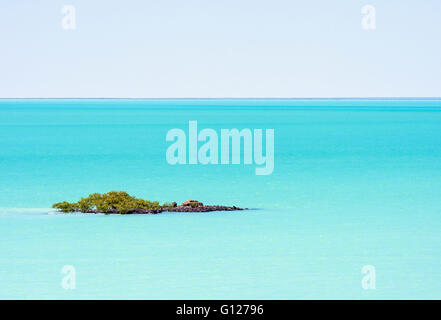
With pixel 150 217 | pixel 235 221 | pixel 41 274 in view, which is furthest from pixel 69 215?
pixel 41 274

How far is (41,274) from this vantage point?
50.4 feet

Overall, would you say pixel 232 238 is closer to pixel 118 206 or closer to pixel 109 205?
pixel 118 206

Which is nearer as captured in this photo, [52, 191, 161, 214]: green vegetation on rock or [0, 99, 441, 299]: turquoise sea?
[0, 99, 441, 299]: turquoise sea

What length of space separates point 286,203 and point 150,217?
18.1ft

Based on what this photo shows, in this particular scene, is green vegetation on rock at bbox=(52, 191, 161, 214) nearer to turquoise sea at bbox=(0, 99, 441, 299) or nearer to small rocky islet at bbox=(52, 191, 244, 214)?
small rocky islet at bbox=(52, 191, 244, 214)

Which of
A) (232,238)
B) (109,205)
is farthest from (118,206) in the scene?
(232,238)

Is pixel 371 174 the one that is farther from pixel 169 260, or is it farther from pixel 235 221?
pixel 169 260

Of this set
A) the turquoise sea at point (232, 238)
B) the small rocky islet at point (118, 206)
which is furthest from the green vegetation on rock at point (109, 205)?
the turquoise sea at point (232, 238)

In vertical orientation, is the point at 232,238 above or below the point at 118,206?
below

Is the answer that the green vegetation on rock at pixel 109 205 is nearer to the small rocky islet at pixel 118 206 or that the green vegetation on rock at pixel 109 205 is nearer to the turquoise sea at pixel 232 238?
the small rocky islet at pixel 118 206

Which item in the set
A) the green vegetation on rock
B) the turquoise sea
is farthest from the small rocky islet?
the turquoise sea

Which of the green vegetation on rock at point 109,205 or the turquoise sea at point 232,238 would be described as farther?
the green vegetation on rock at point 109,205

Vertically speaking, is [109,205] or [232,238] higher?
[109,205]

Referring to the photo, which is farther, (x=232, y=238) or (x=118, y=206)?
(x=118, y=206)
